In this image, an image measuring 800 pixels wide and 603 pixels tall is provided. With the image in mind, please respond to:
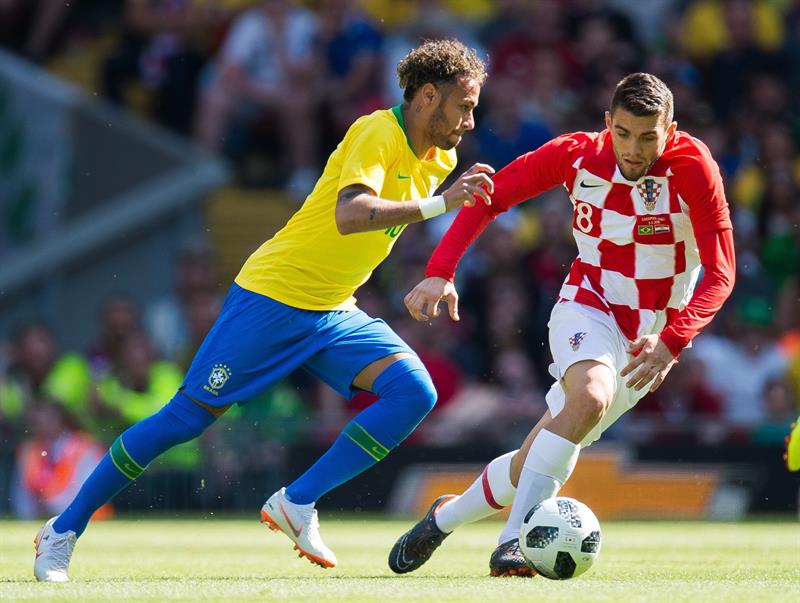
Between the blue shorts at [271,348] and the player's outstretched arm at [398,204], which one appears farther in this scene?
the blue shorts at [271,348]

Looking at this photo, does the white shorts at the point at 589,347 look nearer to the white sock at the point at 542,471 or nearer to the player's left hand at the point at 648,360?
the white sock at the point at 542,471

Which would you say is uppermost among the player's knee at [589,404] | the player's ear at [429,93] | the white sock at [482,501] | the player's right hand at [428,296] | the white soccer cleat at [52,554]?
the player's ear at [429,93]

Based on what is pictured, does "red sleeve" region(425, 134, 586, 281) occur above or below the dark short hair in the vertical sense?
below

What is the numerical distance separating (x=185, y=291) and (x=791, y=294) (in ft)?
17.9

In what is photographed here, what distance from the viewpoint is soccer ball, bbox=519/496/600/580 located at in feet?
21.5

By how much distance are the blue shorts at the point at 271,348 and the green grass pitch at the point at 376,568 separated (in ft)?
2.82

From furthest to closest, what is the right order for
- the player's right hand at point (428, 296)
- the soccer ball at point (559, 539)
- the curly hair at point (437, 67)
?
1. the curly hair at point (437, 67)
2. the player's right hand at point (428, 296)
3. the soccer ball at point (559, 539)

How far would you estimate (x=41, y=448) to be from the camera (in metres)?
13.2

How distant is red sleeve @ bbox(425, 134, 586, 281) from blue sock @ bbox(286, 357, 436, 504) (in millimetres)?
500

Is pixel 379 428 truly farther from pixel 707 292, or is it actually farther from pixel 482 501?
pixel 707 292

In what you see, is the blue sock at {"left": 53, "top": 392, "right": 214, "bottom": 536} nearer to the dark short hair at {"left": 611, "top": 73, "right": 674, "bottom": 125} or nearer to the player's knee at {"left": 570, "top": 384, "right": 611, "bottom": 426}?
the player's knee at {"left": 570, "top": 384, "right": 611, "bottom": 426}

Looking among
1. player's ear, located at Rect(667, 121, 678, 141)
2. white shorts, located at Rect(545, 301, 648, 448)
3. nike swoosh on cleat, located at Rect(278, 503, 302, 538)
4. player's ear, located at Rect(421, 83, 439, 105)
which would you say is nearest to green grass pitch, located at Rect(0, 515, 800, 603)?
nike swoosh on cleat, located at Rect(278, 503, 302, 538)

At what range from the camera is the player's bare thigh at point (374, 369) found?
7.36 m

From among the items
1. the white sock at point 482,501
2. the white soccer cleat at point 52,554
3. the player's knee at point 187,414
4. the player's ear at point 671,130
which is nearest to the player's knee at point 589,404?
the white sock at point 482,501
